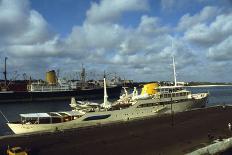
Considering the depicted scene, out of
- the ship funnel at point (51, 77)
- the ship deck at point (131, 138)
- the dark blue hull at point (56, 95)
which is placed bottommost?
the ship deck at point (131, 138)

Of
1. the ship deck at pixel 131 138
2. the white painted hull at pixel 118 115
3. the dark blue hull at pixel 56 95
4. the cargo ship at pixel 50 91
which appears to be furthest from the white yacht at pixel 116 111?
the cargo ship at pixel 50 91

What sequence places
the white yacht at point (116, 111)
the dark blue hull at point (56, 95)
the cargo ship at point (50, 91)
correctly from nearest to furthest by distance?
the white yacht at point (116, 111), the dark blue hull at point (56, 95), the cargo ship at point (50, 91)

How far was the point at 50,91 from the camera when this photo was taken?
6398 inches

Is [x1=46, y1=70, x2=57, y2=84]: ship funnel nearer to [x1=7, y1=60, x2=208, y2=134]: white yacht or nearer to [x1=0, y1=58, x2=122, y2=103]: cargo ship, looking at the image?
[x1=0, y1=58, x2=122, y2=103]: cargo ship

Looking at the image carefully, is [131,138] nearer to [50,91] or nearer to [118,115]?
[118,115]

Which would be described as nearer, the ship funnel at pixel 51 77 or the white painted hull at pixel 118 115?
the white painted hull at pixel 118 115

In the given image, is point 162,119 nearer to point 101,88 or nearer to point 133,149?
point 133,149

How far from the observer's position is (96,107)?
226 ft

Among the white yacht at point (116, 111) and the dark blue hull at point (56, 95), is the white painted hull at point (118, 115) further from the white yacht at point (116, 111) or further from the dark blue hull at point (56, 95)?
the dark blue hull at point (56, 95)

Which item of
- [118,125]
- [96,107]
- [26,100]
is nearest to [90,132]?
[118,125]

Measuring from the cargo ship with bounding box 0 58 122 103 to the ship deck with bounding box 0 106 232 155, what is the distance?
332 ft

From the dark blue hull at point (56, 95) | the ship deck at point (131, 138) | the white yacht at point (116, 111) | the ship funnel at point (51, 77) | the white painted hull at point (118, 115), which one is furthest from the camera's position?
the ship funnel at point (51, 77)

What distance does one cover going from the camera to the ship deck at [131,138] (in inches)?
1565

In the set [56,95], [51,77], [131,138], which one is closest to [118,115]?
[131,138]
